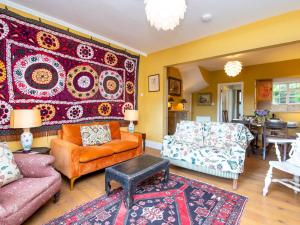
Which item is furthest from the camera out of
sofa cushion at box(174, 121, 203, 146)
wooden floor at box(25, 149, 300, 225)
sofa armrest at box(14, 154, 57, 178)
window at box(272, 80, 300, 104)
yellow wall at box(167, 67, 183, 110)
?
yellow wall at box(167, 67, 183, 110)

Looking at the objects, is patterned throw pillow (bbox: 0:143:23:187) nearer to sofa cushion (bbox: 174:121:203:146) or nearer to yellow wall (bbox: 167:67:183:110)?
sofa cushion (bbox: 174:121:203:146)

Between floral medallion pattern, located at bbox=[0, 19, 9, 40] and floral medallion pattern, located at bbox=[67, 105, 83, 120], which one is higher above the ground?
floral medallion pattern, located at bbox=[0, 19, 9, 40]

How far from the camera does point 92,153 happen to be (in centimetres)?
244

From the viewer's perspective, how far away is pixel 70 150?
2.22 metres

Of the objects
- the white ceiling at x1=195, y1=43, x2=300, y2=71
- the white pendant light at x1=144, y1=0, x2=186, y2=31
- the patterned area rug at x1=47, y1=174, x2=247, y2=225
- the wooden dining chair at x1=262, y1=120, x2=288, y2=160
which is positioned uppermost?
the white ceiling at x1=195, y1=43, x2=300, y2=71

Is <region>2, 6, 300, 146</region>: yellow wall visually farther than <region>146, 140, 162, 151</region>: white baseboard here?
→ No

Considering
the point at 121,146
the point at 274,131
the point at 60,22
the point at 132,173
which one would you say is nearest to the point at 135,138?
the point at 121,146

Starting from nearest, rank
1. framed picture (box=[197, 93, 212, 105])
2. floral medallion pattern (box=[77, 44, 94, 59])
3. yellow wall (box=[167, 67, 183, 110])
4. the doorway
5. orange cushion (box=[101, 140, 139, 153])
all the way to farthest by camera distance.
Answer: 1. orange cushion (box=[101, 140, 139, 153])
2. floral medallion pattern (box=[77, 44, 94, 59])
3. yellow wall (box=[167, 67, 183, 110])
4. the doorway
5. framed picture (box=[197, 93, 212, 105])

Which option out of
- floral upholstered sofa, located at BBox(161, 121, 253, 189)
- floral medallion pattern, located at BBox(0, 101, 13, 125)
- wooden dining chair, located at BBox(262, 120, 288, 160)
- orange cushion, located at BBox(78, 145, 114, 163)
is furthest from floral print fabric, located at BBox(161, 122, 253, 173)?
floral medallion pattern, located at BBox(0, 101, 13, 125)

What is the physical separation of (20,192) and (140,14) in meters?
2.69

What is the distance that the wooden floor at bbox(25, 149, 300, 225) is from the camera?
1.66 metres

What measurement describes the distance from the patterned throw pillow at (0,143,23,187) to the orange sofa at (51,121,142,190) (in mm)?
594

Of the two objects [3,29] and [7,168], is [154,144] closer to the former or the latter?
[7,168]

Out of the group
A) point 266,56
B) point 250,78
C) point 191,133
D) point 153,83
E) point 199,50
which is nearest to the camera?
point 191,133
